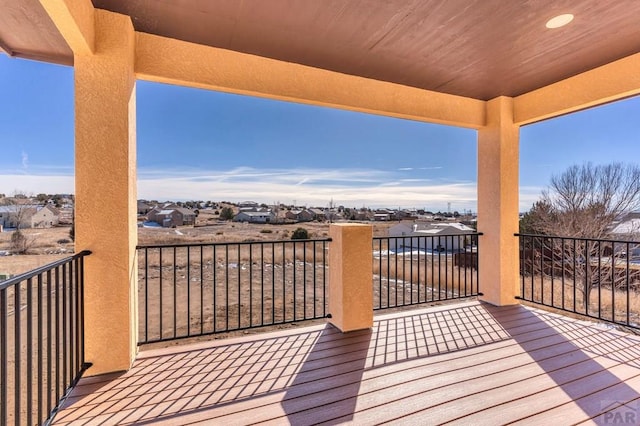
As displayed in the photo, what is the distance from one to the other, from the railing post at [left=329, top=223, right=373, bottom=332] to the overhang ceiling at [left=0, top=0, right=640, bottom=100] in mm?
1676

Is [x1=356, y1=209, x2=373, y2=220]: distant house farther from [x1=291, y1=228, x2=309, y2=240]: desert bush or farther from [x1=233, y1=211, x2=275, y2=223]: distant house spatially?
[x1=233, y1=211, x2=275, y2=223]: distant house

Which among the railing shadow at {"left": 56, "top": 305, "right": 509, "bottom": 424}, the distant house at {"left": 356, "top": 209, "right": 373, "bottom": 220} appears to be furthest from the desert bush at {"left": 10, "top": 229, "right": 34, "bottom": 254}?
the distant house at {"left": 356, "top": 209, "right": 373, "bottom": 220}

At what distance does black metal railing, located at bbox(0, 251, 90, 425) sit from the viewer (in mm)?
1303

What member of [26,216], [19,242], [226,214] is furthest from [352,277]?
[19,242]

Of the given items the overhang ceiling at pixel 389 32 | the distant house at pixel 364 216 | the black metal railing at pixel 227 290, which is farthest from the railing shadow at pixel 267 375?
the overhang ceiling at pixel 389 32

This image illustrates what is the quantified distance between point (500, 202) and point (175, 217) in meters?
4.98

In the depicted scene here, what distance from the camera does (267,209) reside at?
7164mm

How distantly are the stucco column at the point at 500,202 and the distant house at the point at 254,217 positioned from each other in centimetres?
402

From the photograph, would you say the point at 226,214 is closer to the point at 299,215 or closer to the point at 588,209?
the point at 299,215

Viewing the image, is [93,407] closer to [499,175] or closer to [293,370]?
[293,370]

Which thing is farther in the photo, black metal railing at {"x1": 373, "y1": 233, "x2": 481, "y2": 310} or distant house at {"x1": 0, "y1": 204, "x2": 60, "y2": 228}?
distant house at {"x1": 0, "y1": 204, "x2": 60, "y2": 228}

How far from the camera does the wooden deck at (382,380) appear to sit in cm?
177

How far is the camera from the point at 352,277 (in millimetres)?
3055

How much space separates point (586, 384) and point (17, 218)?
658cm
